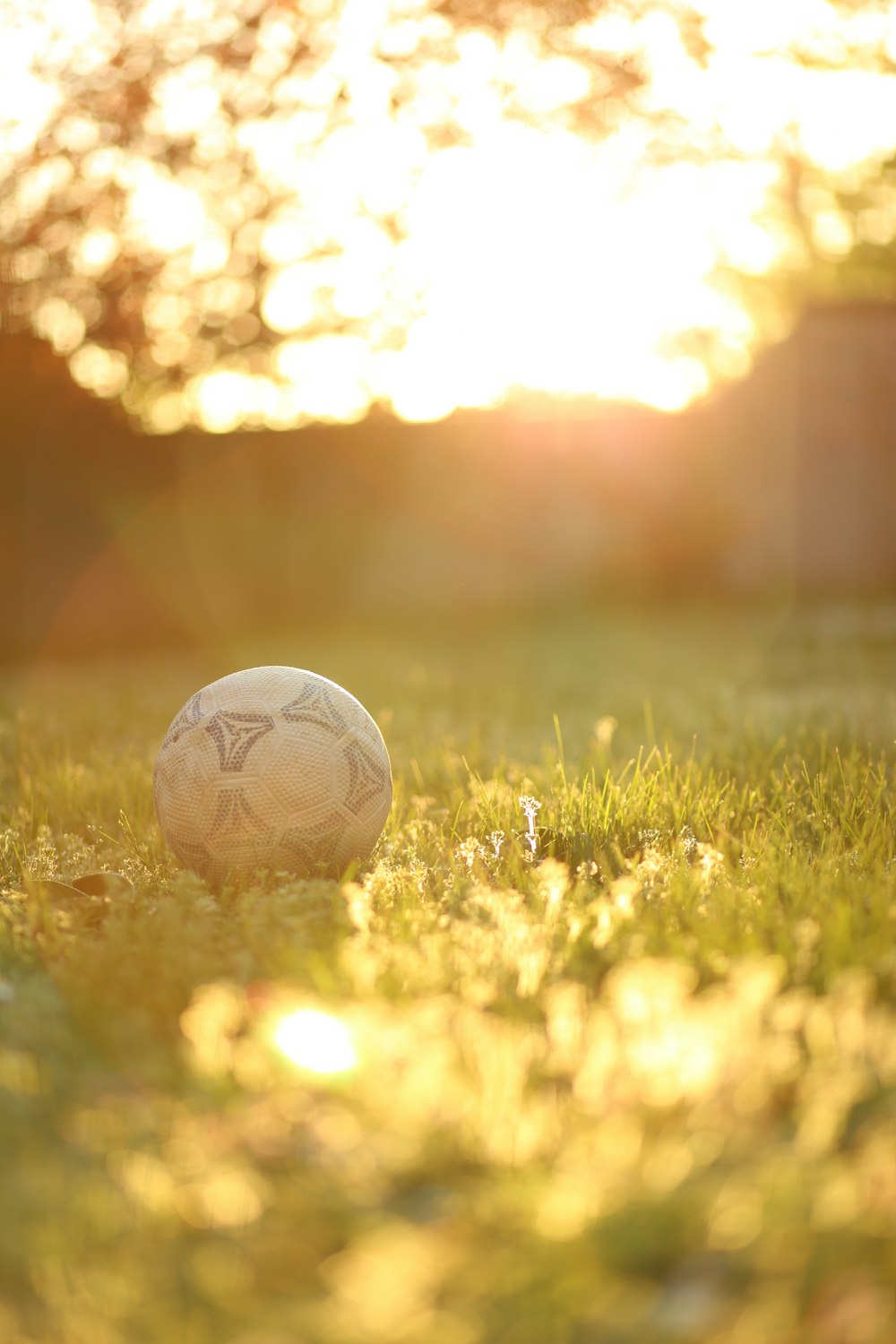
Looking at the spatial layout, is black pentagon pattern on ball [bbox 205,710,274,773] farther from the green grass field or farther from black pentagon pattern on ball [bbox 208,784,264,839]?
the green grass field

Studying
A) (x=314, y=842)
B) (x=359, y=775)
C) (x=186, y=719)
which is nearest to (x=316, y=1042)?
(x=314, y=842)

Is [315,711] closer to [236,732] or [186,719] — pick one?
[236,732]

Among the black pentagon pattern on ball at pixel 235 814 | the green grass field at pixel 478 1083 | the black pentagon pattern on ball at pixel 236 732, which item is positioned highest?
the black pentagon pattern on ball at pixel 236 732

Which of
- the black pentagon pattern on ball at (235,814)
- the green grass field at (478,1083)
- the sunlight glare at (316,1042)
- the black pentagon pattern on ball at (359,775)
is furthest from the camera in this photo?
the black pentagon pattern on ball at (359,775)

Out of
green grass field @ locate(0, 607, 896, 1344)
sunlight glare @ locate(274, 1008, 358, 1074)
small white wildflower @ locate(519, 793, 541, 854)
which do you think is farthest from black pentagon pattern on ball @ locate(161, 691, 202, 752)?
sunlight glare @ locate(274, 1008, 358, 1074)

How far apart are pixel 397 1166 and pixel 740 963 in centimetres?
108

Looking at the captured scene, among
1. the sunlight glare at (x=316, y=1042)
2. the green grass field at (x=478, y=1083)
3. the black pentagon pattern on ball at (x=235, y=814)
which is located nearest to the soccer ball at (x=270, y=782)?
the black pentagon pattern on ball at (x=235, y=814)

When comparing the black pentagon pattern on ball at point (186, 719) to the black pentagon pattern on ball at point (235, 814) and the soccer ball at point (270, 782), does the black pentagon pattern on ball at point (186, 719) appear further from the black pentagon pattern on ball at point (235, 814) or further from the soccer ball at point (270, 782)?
the black pentagon pattern on ball at point (235, 814)

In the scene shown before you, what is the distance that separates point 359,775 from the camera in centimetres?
370

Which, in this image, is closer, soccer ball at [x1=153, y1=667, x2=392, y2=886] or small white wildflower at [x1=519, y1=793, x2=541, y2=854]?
soccer ball at [x1=153, y1=667, x2=392, y2=886]

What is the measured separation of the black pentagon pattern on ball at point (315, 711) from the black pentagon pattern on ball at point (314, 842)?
278 mm

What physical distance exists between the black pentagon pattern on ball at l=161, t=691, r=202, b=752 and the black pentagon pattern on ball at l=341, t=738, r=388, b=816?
47cm

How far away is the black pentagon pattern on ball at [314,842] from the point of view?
3.59m

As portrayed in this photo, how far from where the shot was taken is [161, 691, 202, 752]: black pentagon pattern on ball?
373 centimetres
